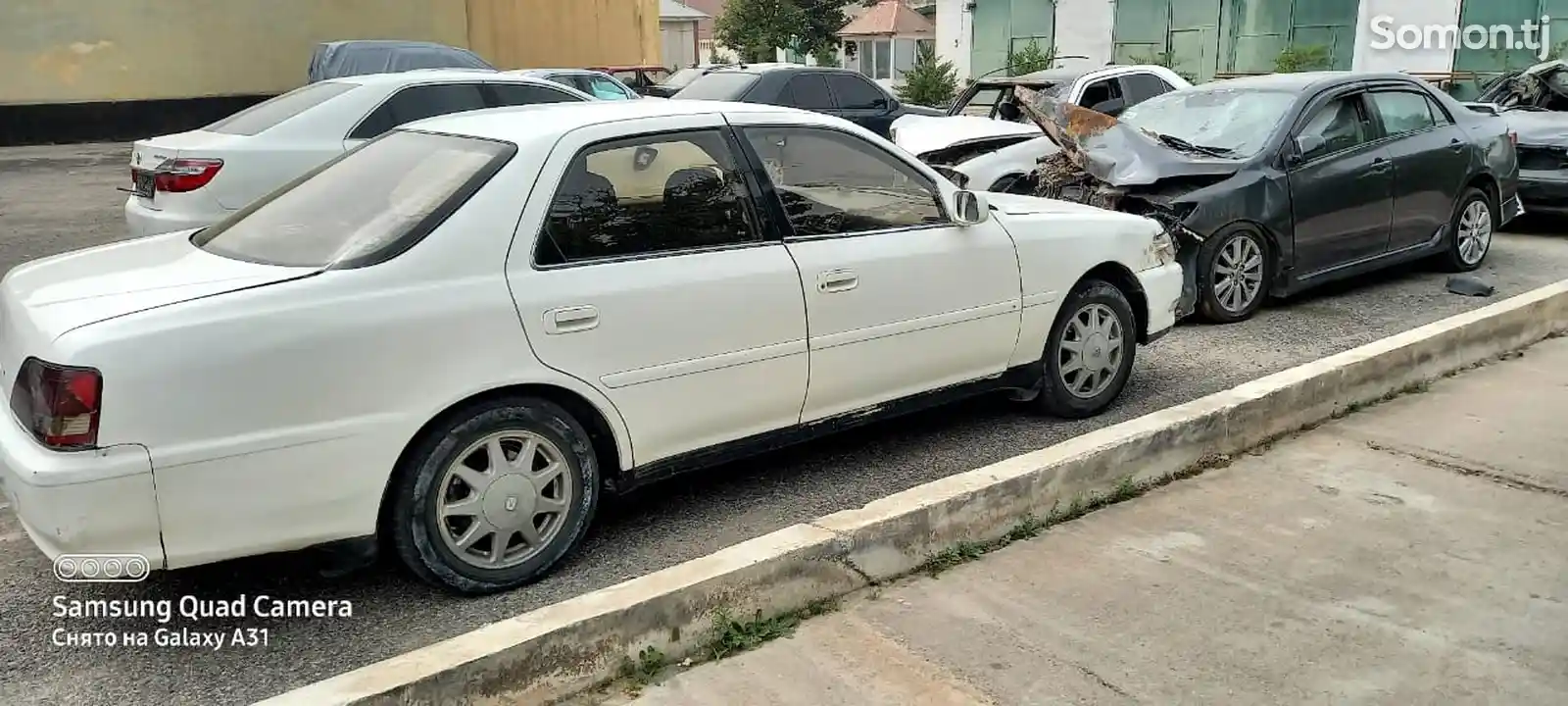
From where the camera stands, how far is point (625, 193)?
13.5 feet

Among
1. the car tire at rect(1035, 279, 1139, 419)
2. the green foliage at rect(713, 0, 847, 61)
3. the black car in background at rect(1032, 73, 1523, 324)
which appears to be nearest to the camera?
the car tire at rect(1035, 279, 1139, 419)

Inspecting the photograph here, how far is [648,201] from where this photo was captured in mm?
4172

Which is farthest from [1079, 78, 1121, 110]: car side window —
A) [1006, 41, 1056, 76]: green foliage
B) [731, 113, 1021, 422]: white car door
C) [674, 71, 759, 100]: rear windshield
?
[1006, 41, 1056, 76]: green foliage

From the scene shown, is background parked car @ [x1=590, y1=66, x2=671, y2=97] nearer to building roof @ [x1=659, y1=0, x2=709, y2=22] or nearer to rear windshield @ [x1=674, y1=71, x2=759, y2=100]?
rear windshield @ [x1=674, y1=71, x2=759, y2=100]

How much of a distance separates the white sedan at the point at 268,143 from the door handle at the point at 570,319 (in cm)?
430

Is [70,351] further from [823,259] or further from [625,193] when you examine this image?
[823,259]

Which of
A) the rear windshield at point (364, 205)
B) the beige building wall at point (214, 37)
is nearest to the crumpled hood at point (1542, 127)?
the rear windshield at point (364, 205)

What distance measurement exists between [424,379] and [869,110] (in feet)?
35.0

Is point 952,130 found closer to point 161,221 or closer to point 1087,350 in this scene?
point 1087,350

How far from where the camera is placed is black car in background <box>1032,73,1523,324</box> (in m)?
7.40

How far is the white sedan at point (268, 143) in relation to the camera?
24.4 ft

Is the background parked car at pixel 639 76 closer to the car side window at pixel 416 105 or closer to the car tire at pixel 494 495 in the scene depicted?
the car side window at pixel 416 105

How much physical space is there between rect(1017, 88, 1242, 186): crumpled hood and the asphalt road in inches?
40.0

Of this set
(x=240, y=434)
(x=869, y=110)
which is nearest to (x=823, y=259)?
(x=240, y=434)
